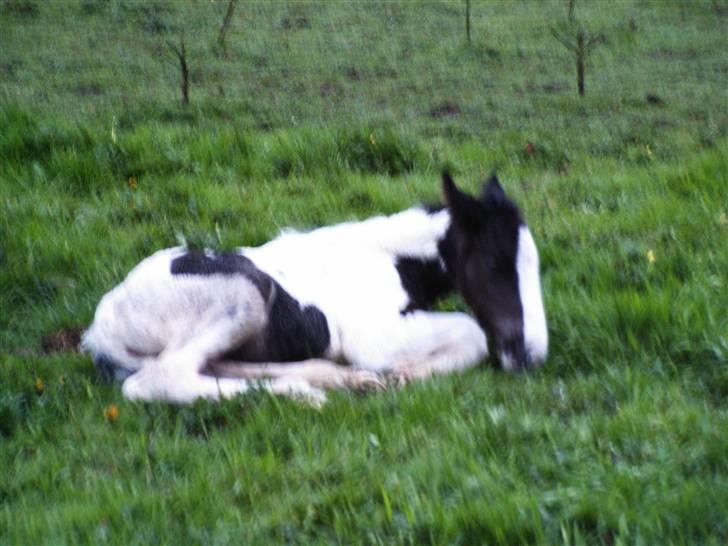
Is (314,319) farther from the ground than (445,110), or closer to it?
farther from the ground

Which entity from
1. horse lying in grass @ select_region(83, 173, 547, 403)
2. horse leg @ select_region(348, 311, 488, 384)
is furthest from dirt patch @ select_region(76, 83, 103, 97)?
horse leg @ select_region(348, 311, 488, 384)

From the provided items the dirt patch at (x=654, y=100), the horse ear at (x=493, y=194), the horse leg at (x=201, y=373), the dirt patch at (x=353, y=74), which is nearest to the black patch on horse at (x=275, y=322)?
the horse leg at (x=201, y=373)

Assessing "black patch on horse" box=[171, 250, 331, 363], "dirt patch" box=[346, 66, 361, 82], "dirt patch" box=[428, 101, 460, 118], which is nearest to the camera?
"black patch on horse" box=[171, 250, 331, 363]

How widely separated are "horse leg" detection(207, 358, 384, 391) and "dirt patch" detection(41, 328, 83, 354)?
3.52ft

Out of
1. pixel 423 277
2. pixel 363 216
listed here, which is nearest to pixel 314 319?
pixel 423 277

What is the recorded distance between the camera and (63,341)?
21.2 ft

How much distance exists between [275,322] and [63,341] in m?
1.37

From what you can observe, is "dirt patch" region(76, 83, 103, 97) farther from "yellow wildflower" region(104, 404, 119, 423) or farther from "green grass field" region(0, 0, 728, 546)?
"yellow wildflower" region(104, 404, 119, 423)

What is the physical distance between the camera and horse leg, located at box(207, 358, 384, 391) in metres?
5.58

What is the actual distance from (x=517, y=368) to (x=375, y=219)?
1.54 metres

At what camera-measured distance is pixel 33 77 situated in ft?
44.7

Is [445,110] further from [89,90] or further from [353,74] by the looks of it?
[89,90]

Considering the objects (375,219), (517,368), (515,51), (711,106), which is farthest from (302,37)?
(517,368)

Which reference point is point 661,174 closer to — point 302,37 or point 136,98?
point 136,98
